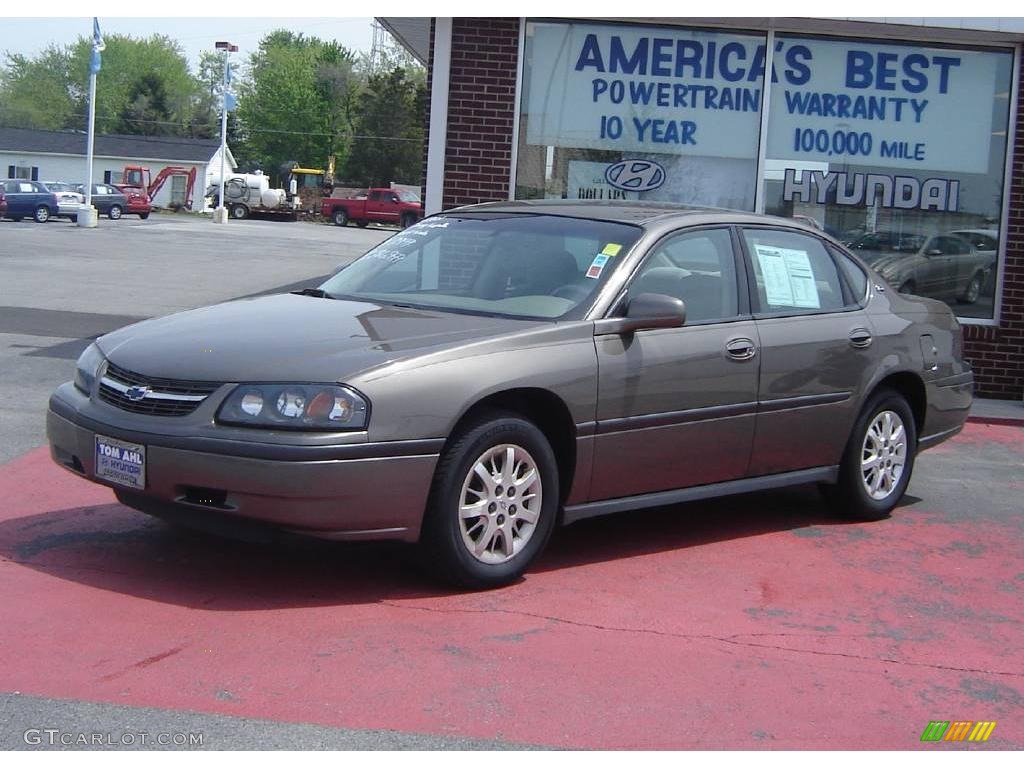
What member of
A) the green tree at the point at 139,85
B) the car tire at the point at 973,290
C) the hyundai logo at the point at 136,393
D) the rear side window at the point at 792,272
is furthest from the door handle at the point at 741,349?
the green tree at the point at 139,85

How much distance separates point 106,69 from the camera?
393ft

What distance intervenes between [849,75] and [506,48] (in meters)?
3.03

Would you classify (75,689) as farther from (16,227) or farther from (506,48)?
(16,227)

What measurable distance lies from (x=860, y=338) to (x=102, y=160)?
68070mm

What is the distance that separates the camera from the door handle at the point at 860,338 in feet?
22.9

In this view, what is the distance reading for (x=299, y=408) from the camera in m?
4.95

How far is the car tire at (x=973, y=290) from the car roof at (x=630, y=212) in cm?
552

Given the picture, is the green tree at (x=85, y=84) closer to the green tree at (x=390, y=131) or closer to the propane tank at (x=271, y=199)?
the green tree at (x=390, y=131)

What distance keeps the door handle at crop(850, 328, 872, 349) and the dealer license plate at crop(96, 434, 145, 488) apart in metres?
3.69

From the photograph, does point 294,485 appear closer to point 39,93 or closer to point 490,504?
point 490,504

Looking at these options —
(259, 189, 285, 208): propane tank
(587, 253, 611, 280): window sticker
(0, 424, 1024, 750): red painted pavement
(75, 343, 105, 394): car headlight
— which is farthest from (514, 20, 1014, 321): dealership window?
(259, 189, 285, 208): propane tank

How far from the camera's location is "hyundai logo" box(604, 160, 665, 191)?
1208cm

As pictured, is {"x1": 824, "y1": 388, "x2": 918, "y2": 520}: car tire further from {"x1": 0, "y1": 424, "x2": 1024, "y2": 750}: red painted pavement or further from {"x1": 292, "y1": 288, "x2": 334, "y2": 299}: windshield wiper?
{"x1": 292, "y1": 288, "x2": 334, "y2": 299}: windshield wiper

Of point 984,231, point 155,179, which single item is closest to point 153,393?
point 984,231
